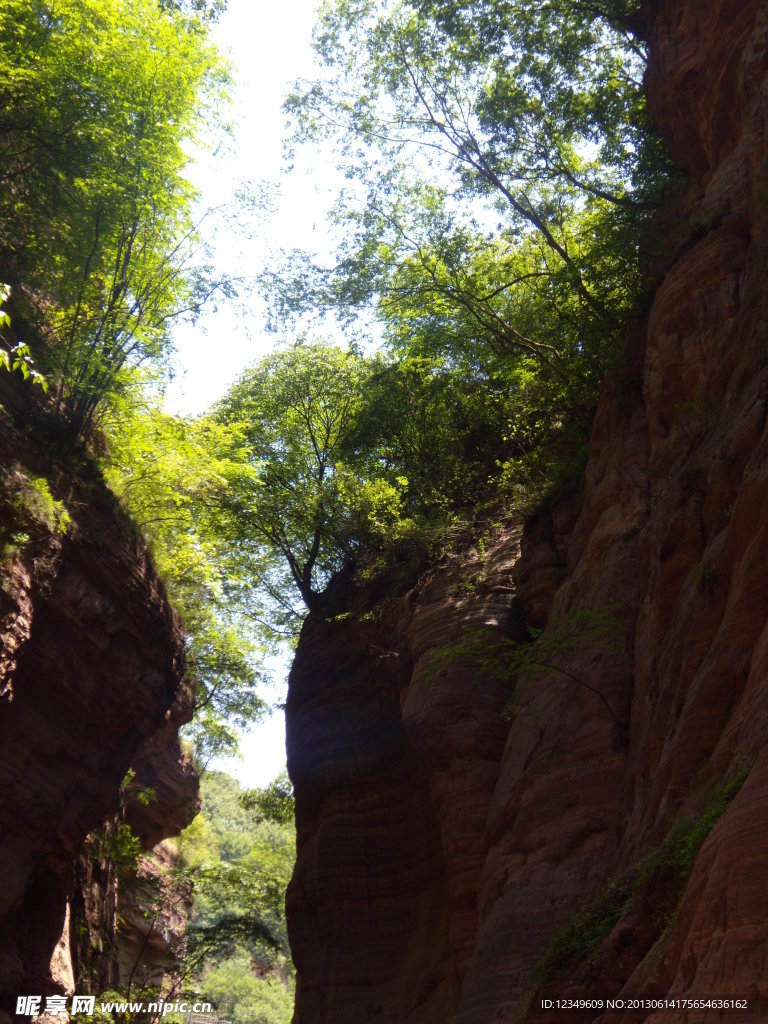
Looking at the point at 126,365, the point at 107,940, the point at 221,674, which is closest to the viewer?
the point at 126,365

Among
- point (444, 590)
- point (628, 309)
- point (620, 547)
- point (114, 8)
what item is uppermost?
point (114, 8)

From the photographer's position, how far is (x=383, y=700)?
61.9ft

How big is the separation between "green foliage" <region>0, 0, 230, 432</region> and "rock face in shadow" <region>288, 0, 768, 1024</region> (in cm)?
804

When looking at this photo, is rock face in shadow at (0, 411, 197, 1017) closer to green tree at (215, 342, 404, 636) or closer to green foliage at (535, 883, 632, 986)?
green tree at (215, 342, 404, 636)

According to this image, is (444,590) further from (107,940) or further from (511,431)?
(107,940)

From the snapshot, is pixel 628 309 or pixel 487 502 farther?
pixel 487 502

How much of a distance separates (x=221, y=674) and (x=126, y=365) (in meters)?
13.5

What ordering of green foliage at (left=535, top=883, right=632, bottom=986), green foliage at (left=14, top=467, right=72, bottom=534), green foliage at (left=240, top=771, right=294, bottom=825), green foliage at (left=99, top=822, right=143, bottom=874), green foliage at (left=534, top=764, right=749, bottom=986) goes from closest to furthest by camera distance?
green foliage at (left=534, top=764, right=749, bottom=986) → green foliage at (left=535, top=883, right=632, bottom=986) → green foliage at (left=14, top=467, right=72, bottom=534) → green foliage at (left=99, top=822, right=143, bottom=874) → green foliage at (left=240, top=771, right=294, bottom=825)

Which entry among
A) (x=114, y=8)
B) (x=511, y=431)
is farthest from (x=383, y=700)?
(x=114, y=8)

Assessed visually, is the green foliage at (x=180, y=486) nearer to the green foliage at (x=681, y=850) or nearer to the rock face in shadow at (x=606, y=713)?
the rock face in shadow at (x=606, y=713)

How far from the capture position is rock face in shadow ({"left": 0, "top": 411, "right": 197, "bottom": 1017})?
592 inches

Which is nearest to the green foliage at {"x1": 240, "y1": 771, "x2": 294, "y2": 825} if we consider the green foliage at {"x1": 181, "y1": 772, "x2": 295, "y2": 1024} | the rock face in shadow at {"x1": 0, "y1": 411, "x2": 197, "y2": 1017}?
the green foliage at {"x1": 181, "y1": 772, "x2": 295, "y2": 1024}

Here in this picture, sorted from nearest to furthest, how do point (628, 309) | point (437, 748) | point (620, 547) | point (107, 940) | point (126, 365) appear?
1. point (620, 547)
2. point (437, 748)
3. point (628, 309)
4. point (126, 365)
5. point (107, 940)

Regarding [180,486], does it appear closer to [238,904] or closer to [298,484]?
[298,484]
